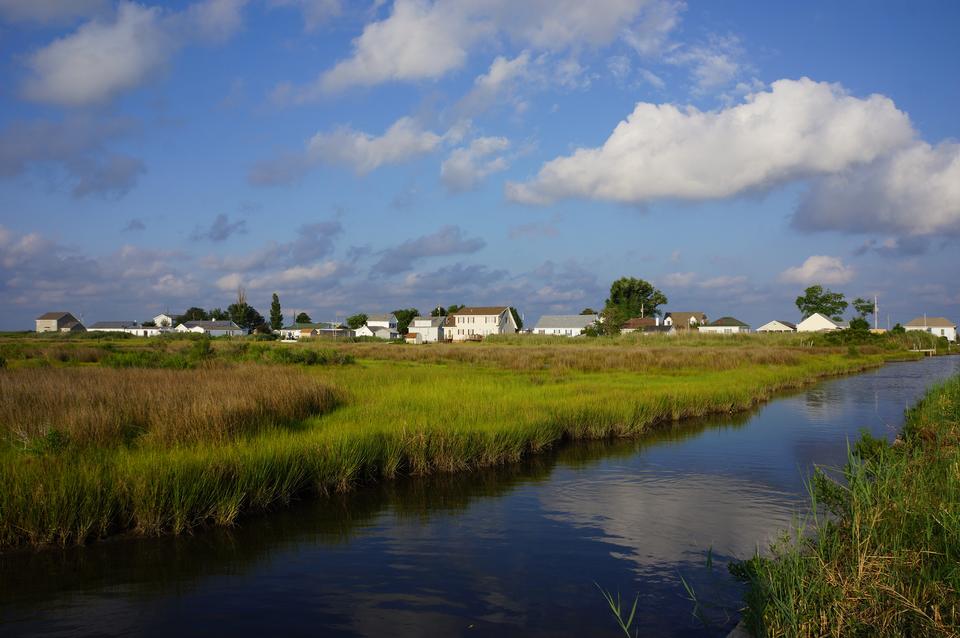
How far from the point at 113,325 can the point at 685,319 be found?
147m

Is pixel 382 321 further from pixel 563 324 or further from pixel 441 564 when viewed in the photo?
pixel 441 564

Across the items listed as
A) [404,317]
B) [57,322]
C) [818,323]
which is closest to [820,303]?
[818,323]

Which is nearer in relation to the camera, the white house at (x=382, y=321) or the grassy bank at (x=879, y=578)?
the grassy bank at (x=879, y=578)

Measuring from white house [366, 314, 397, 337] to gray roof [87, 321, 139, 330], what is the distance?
6275cm

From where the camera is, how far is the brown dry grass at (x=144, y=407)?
14.7 m

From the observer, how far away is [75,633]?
333 inches

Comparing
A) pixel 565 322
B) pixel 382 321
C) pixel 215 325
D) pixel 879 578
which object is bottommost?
pixel 879 578

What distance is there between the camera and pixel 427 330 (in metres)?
136

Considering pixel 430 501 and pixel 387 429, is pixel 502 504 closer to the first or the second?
pixel 430 501

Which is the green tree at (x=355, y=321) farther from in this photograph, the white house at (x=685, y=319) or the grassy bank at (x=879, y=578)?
the grassy bank at (x=879, y=578)

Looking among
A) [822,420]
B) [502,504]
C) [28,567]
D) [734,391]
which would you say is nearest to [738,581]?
[502,504]

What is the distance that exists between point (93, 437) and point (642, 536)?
1218 cm

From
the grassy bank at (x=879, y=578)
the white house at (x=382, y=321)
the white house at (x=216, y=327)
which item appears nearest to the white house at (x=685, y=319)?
the white house at (x=382, y=321)

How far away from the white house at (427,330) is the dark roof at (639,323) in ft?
127
